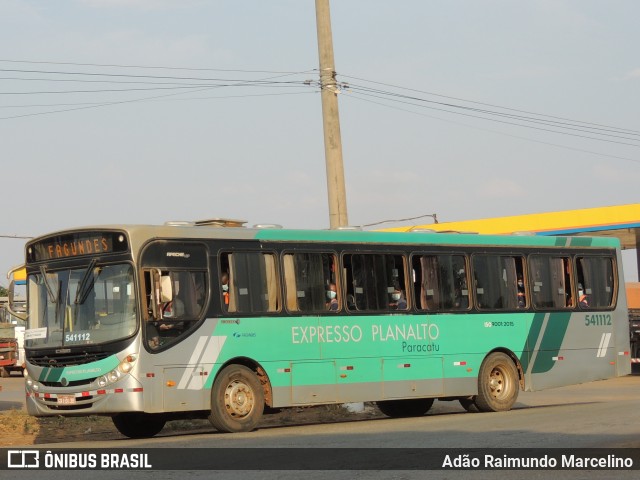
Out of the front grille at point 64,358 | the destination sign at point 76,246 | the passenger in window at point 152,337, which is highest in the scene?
the destination sign at point 76,246

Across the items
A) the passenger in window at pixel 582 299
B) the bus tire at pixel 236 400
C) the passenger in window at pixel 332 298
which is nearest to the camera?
the bus tire at pixel 236 400

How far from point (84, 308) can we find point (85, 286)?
32 centimetres

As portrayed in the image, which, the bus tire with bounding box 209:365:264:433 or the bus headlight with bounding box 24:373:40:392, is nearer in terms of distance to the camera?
the bus headlight with bounding box 24:373:40:392

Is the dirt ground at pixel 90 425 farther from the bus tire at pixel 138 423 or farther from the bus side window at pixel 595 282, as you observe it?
the bus side window at pixel 595 282

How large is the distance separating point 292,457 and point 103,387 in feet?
13.3

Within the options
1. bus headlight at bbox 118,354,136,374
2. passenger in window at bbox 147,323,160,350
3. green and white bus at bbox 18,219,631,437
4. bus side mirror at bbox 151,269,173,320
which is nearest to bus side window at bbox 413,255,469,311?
green and white bus at bbox 18,219,631,437

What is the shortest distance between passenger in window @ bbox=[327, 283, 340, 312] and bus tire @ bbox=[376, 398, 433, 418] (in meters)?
3.53

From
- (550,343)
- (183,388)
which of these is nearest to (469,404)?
(550,343)

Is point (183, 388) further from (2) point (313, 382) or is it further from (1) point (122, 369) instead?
(2) point (313, 382)

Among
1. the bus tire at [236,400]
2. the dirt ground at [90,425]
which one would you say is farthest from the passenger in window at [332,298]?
the dirt ground at [90,425]

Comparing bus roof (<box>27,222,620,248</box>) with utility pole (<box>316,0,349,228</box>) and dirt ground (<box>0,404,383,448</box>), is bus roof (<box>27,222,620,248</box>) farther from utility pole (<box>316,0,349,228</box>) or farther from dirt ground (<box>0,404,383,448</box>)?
dirt ground (<box>0,404,383,448</box>)

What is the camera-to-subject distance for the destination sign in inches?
636

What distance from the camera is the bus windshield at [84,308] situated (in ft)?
52.0

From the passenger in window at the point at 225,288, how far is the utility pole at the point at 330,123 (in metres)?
6.12
